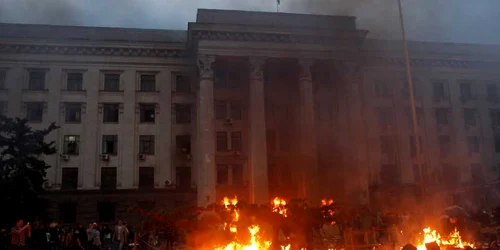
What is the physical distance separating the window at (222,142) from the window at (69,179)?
9.76 metres

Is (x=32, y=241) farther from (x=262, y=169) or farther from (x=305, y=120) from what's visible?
(x=305, y=120)

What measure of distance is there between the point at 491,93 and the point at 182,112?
23.5 meters

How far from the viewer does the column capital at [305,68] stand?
29.5m

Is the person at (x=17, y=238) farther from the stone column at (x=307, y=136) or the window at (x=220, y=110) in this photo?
the window at (x=220, y=110)

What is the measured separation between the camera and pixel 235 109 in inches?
1238

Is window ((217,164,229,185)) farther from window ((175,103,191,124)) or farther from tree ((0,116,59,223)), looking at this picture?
tree ((0,116,59,223))

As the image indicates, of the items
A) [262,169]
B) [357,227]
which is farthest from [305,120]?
[357,227]

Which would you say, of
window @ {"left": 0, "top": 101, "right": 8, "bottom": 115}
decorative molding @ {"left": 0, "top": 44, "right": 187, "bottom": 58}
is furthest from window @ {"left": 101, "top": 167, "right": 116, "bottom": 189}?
decorative molding @ {"left": 0, "top": 44, "right": 187, "bottom": 58}

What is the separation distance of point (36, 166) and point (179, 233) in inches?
352

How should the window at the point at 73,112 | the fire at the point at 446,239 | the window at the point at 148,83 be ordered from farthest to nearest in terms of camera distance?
the window at the point at 148,83 < the window at the point at 73,112 < the fire at the point at 446,239

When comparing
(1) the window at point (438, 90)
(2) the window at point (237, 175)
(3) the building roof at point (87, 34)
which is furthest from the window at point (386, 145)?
(3) the building roof at point (87, 34)

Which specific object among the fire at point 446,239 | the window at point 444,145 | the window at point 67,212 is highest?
the window at point 444,145

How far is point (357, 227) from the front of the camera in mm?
16938

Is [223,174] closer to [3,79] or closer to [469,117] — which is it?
[3,79]
